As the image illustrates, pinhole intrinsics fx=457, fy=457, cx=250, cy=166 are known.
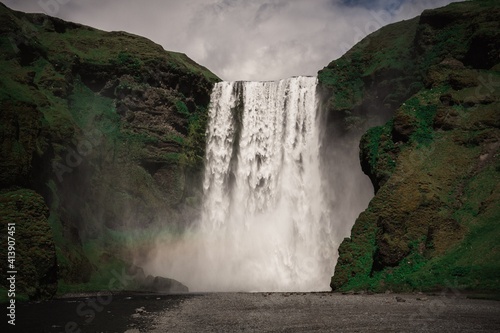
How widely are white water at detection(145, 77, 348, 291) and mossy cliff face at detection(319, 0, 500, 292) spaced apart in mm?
14704

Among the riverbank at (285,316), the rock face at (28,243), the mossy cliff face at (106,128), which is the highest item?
the mossy cliff face at (106,128)

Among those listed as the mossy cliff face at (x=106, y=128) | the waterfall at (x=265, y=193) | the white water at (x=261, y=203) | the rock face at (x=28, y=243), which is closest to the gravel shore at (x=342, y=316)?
the rock face at (x=28, y=243)

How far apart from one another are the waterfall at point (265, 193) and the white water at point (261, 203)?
0.11 metres

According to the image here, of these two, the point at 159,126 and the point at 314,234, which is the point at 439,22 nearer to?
the point at 314,234

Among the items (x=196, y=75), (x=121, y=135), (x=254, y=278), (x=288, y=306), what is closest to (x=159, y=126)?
(x=121, y=135)

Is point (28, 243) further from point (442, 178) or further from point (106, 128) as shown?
point (106, 128)

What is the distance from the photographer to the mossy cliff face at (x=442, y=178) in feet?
77.3

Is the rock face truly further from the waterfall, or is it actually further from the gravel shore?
the waterfall

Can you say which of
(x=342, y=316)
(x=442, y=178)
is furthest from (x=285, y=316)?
(x=442, y=178)

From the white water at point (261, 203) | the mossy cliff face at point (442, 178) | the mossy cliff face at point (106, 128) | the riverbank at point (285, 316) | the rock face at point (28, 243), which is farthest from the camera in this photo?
the white water at point (261, 203)

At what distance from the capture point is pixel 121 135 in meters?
53.7

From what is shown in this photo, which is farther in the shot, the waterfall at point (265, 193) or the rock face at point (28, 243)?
the waterfall at point (265, 193)

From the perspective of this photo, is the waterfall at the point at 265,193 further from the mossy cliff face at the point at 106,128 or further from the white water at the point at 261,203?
the mossy cliff face at the point at 106,128

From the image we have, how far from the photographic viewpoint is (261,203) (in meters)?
52.3
